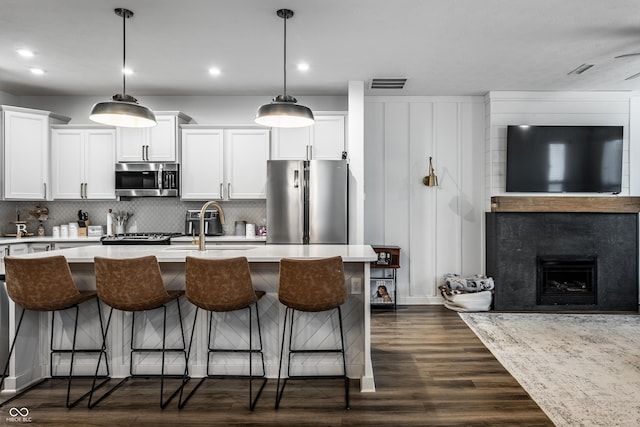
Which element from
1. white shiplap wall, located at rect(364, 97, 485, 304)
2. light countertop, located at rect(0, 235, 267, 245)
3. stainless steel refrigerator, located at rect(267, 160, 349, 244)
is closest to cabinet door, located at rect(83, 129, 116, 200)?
light countertop, located at rect(0, 235, 267, 245)

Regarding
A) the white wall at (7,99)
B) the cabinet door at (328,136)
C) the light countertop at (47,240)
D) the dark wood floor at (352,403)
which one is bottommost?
the dark wood floor at (352,403)

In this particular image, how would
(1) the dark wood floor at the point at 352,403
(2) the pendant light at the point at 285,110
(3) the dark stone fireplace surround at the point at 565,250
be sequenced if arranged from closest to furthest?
1. (1) the dark wood floor at the point at 352,403
2. (2) the pendant light at the point at 285,110
3. (3) the dark stone fireplace surround at the point at 565,250

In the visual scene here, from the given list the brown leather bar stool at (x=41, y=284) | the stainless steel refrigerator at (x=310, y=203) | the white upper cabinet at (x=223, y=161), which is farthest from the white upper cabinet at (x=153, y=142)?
the brown leather bar stool at (x=41, y=284)

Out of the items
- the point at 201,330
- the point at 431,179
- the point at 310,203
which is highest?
the point at 431,179

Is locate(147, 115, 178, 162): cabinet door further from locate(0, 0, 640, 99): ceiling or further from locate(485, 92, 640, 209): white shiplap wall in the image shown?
locate(485, 92, 640, 209): white shiplap wall

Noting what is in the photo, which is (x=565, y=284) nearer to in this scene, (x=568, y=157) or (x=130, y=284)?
(x=568, y=157)

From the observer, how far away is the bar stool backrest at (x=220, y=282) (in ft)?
8.64

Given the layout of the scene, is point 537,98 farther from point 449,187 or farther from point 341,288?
point 341,288

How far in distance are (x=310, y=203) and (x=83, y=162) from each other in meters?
2.95

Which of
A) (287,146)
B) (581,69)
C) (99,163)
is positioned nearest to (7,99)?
(99,163)

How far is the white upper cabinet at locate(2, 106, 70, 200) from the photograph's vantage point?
4.90 meters

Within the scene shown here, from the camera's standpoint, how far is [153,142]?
16.9ft

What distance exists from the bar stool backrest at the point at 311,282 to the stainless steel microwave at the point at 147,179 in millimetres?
3058

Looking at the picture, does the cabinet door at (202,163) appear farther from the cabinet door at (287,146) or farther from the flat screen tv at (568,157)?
the flat screen tv at (568,157)
